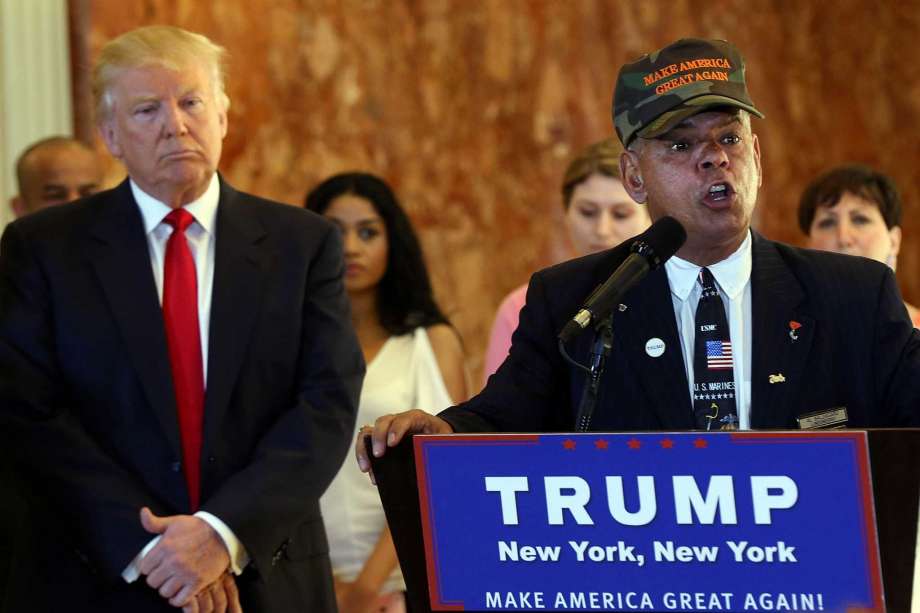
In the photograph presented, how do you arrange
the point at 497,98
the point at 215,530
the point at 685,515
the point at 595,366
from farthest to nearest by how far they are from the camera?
the point at 497,98 < the point at 215,530 < the point at 595,366 < the point at 685,515

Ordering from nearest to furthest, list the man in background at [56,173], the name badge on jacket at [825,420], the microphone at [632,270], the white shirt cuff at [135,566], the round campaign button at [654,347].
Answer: the microphone at [632,270], the name badge on jacket at [825,420], the round campaign button at [654,347], the white shirt cuff at [135,566], the man in background at [56,173]

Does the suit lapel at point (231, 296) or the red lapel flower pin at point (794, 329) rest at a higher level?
the suit lapel at point (231, 296)

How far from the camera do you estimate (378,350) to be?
13.3 ft

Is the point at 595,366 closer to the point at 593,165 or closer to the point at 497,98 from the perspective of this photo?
the point at 593,165

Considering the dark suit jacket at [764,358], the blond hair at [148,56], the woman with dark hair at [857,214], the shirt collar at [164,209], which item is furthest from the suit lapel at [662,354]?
the woman with dark hair at [857,214]

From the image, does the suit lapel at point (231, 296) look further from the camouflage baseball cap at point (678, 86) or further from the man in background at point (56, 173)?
the man in background at point (56, 173)

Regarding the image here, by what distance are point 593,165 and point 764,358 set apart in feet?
6.43

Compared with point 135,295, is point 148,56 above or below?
above

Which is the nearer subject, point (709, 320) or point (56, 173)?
point (709, 320)

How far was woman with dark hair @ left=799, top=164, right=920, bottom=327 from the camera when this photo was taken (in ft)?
13.7

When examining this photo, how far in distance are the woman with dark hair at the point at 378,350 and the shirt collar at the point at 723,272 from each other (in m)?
1.59

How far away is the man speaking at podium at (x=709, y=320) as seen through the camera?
90.3 inches

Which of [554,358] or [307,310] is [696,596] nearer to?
[554,358]

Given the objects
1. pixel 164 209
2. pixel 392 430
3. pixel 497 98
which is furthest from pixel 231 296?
pixel 497 98
